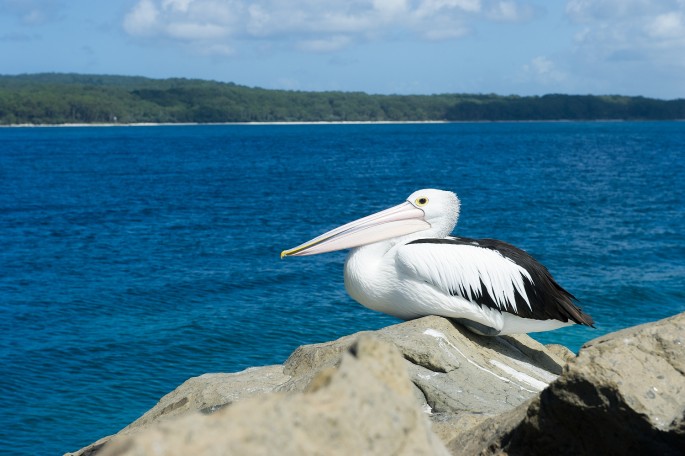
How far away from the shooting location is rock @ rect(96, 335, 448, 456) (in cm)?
167

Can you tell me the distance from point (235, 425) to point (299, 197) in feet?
95.3

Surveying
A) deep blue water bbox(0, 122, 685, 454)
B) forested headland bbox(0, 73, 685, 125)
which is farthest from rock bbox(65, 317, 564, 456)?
forested headland bbox(0, 73, 685, 125)

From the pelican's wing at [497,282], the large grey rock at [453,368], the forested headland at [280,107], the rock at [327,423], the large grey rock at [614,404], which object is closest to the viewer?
the rock at [327,423]

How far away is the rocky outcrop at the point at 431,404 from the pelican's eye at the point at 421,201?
123 centimetres

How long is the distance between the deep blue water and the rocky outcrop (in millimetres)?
4402

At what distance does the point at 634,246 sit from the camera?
60.7ft

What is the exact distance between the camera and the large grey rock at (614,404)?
9.04 feet

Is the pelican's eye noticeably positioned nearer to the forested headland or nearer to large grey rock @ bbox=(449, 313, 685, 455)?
large grey rock @ bbox=(449, 313, 685, 455)

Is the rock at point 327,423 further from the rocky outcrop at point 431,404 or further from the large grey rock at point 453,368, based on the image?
the large grey rock at point 453,368

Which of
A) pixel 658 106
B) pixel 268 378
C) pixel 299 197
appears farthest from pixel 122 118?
pixel 268 378

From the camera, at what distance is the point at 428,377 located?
5297 millimetres

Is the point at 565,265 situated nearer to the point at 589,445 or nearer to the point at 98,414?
the point at 98,414

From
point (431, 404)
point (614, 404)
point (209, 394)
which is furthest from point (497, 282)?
point (614, 404)

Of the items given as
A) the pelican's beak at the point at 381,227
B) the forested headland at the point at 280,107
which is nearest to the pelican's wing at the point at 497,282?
the pelican's beak at the point at 381,227
